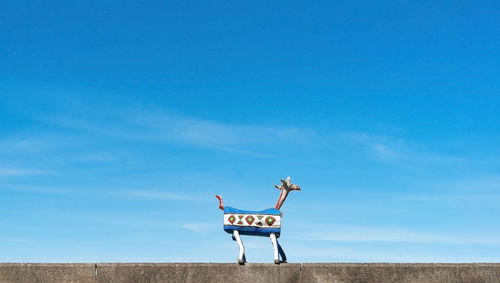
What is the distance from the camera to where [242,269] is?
Result: 8414 millimetres

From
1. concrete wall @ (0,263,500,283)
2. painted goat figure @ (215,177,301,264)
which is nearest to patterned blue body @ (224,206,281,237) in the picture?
painted goat figure @ (215,177,301,264)

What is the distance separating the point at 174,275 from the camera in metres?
8.38

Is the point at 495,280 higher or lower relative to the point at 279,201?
lower

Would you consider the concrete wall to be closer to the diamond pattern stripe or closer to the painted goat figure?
the painted goat figure

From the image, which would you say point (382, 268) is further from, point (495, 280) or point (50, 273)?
point (50, 273)

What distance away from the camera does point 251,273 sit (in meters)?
8.41

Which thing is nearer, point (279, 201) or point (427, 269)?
point (427, 269)

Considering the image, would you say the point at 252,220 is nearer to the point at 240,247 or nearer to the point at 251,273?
the point at 240,247

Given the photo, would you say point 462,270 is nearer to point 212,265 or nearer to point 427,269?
point 427,269

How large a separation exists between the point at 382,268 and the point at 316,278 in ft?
3.46

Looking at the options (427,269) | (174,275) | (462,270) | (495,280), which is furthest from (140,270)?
(495,280)

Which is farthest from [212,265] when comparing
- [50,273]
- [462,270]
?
[462,270]

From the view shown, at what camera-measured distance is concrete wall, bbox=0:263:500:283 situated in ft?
27.4

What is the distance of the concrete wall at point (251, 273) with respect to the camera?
8344 mm
